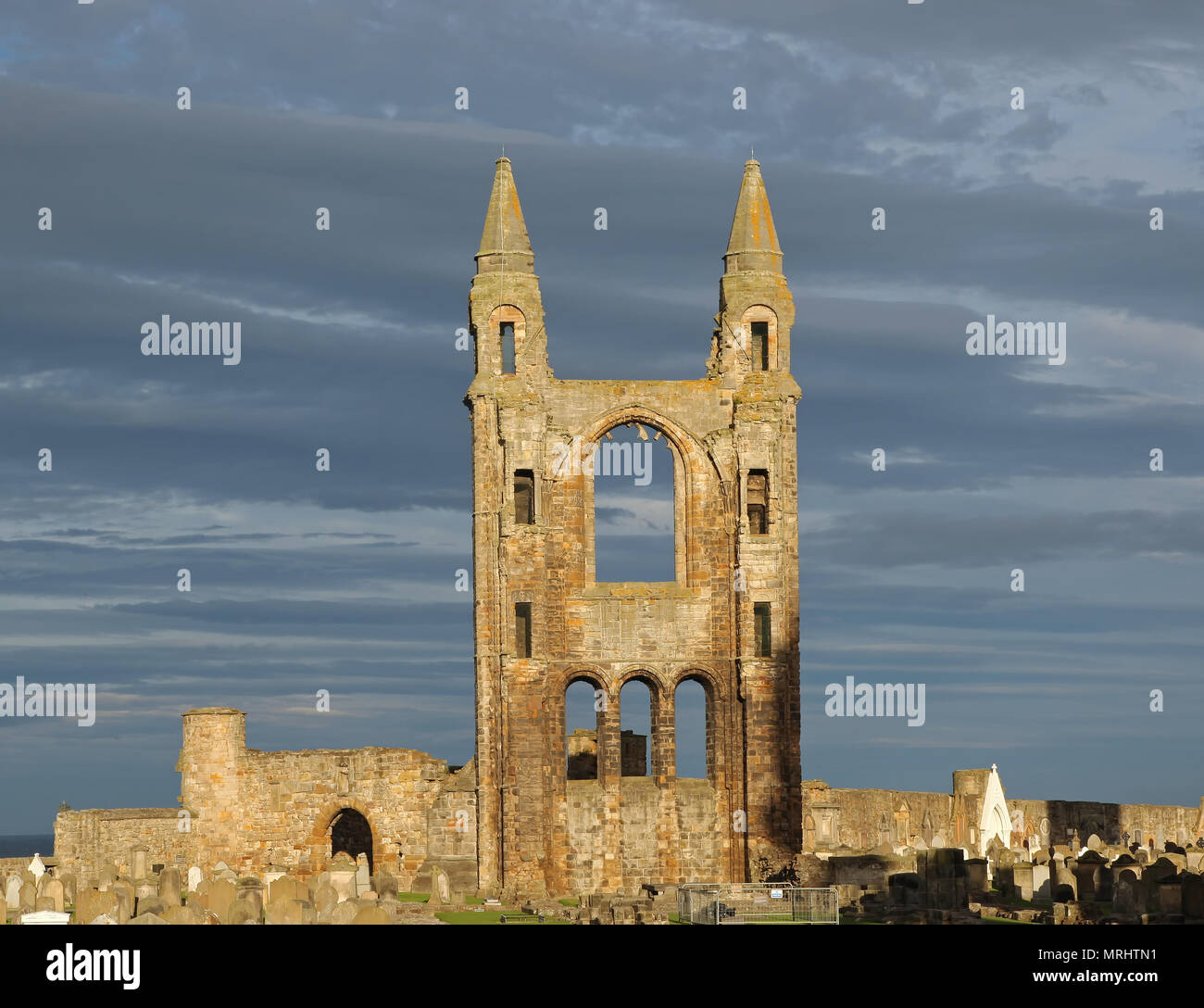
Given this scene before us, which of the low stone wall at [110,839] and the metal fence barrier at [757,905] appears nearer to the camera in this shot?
the metal fence barrier at [757,905]

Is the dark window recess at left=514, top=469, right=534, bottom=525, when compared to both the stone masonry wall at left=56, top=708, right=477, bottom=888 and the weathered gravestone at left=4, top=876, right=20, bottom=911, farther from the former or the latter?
the weathered gravestone at left=4, top=876, right=20, bottom=911

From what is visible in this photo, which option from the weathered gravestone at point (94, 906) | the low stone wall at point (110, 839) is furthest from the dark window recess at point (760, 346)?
the weathered gravestone at point (94, 906)

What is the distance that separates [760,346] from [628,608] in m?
6.98

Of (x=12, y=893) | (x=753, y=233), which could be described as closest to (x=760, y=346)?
(x=753, y=233)

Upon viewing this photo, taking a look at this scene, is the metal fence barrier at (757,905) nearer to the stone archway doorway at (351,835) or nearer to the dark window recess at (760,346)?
the stone archway doorway at (351,835)

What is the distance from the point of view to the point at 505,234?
1886 inches

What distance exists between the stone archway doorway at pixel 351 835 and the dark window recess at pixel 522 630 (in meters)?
7.60

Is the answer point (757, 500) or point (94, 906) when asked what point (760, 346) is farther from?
point (94, 906)

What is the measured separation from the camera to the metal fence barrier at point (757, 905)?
38.4 metres
